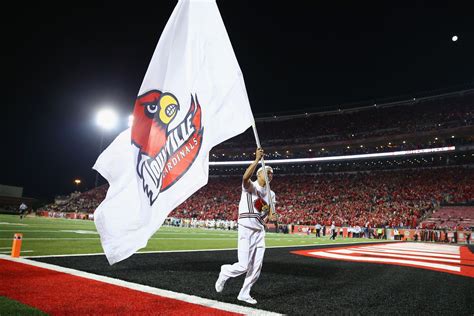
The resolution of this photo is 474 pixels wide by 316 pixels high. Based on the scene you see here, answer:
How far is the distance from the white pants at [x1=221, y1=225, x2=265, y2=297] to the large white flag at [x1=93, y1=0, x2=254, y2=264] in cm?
99

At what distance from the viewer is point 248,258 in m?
4.41

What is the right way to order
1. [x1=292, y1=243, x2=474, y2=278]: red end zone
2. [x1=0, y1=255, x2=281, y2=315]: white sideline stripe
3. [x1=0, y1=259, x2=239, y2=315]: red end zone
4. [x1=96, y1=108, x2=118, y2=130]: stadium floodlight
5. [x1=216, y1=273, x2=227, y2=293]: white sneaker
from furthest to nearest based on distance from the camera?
[x1=96, y1=108, x2=118, y2=130]: stadium floodlight → [x1=292, y1=243, x2=474, y2=278]: red end zone → [x1=216, y1=273, x2=227, y2=293]: white sneaker → [x1=0, y1=255, x2=281, y2=315]: white sideline stripe → [x1=0, y1=259, x2=239, y2=315]: red end zone

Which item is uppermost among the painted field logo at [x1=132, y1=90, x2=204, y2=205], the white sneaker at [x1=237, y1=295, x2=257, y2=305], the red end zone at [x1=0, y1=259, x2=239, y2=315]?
the painted field logo at [x1=132, y1=90, x2=204, y2=205]

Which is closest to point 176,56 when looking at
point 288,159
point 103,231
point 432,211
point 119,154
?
point 119,154

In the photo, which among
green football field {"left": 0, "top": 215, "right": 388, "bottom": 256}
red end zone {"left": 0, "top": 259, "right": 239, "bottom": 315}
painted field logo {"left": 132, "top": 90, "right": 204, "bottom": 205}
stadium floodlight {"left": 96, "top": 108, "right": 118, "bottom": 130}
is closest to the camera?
red end zone {"left": 0, "top": 259, "right": 239, "bottom": 315}

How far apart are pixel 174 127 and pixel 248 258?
1986mm

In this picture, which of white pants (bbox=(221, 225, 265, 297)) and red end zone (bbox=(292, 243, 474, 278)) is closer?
white pants (bbox=(221, 225, 265, 297))

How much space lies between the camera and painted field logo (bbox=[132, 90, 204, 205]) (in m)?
4.33

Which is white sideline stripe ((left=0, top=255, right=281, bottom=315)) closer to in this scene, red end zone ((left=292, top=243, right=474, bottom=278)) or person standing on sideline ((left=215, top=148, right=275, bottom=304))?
person standing on sideline ((left=215, top=148, right=275, bottom=304))

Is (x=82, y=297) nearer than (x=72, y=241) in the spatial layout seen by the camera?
→ Yes

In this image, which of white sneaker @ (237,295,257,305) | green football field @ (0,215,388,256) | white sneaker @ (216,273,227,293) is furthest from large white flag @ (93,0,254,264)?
green football field @ (0,215,388,256)

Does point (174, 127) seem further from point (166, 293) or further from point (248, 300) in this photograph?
point (248, 300)

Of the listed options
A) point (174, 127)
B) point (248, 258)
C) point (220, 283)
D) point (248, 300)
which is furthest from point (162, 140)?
point (248, 300)

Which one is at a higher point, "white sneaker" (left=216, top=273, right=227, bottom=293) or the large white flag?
the large white flag
